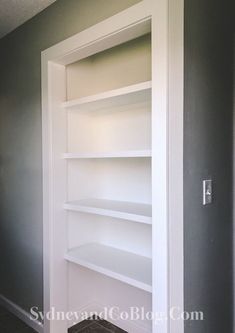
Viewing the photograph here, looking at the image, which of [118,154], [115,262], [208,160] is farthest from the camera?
[115,262]

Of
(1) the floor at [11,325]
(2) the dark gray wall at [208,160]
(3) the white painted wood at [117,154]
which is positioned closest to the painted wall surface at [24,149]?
(1) the floor at [11,325]

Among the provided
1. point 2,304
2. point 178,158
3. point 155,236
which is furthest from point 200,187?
point 2,304

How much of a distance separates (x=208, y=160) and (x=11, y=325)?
197cm

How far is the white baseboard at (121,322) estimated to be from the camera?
188cm

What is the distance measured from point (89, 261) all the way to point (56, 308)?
469 mm

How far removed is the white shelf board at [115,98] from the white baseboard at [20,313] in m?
1.66

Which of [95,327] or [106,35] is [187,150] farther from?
[95,327]

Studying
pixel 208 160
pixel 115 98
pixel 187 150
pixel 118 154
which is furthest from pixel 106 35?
pixel 208 160

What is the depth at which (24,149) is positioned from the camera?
80.0 inches

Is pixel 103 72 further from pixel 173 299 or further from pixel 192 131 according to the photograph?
pixel 173 299

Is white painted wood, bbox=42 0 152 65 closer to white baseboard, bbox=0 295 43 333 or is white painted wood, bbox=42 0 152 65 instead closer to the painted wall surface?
the painted wall surface

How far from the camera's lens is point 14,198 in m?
2.15

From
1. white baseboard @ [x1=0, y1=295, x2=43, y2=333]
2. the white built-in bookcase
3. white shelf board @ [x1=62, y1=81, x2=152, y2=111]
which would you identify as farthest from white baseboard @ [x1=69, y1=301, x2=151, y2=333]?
white shelf board @ [x1=62, y1=81, x2=152, y2=111]

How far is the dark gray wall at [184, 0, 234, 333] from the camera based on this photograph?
1.23 meters
